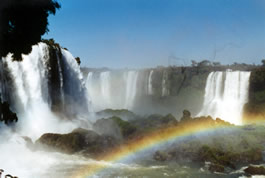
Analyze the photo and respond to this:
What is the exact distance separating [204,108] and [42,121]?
24047mm

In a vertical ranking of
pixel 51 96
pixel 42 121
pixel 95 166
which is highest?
pixel 51 96

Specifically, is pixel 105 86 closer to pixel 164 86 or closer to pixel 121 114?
pixel 164 86

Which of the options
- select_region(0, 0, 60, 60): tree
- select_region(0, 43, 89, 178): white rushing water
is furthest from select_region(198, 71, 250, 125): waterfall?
select_region(0, 0, 60, 60): tree

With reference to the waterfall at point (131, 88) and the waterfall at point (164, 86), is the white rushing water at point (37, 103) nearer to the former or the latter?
the waterfall at point (131, 88)

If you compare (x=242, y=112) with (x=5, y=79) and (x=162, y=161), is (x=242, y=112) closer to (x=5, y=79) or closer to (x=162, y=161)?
(x=162, y=161)

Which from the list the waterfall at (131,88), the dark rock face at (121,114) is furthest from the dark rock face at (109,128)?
the waterfall at (131,88)

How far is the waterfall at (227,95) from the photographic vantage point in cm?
3603

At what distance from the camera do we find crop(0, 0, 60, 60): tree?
21.8 ft

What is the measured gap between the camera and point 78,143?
20.8 meters

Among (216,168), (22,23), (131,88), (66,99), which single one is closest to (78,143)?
(216,168)

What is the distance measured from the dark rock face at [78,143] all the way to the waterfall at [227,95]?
807 inches

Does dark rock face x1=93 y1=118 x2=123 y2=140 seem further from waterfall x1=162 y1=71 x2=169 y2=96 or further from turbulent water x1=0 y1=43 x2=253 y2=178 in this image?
waterfall x1=162 y1=71 x2=169 y2=96

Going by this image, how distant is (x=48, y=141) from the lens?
1995cm

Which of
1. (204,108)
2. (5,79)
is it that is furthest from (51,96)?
(204,108)
